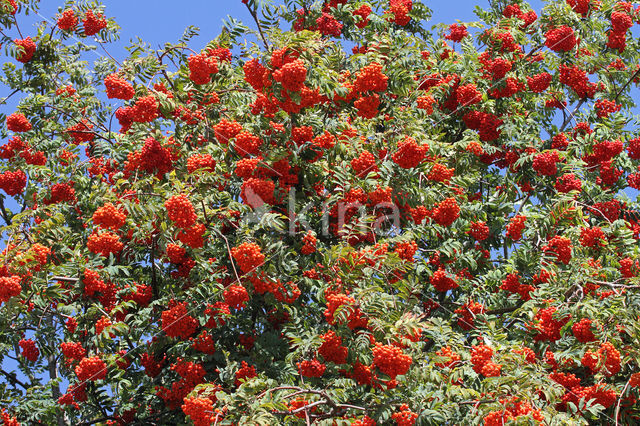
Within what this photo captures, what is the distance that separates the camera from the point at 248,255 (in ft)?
22.8

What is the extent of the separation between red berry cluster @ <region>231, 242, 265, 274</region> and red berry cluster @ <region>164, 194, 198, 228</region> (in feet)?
1.71

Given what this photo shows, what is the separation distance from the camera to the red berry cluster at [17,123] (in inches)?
429

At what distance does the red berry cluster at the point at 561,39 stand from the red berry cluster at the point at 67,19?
7.30 m

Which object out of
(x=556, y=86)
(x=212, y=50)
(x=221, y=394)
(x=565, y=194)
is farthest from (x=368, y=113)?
(x=556, y=86)

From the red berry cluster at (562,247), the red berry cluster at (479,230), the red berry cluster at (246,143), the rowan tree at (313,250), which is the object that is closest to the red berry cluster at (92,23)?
the rowan tree at (313,250)

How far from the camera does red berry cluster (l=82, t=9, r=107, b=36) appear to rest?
37.3 feet

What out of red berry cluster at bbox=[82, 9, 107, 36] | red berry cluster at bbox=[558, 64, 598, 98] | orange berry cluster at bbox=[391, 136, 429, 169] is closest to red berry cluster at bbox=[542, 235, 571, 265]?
orange berry cluster at bbox=[391, 136, 429, 169]

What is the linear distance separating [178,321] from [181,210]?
114cm

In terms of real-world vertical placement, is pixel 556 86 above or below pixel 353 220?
above

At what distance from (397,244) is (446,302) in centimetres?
226

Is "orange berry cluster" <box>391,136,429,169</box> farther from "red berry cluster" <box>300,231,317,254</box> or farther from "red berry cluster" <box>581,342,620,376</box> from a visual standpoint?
"red berry cluster" <box>581,342,620,376</box>

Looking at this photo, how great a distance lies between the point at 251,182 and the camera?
7.48 meters

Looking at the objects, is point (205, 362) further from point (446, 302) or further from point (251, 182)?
point (446, 302)

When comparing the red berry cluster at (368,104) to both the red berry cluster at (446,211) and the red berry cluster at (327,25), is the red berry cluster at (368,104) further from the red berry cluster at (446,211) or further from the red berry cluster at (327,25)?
the red berry cluster at (327,25)
